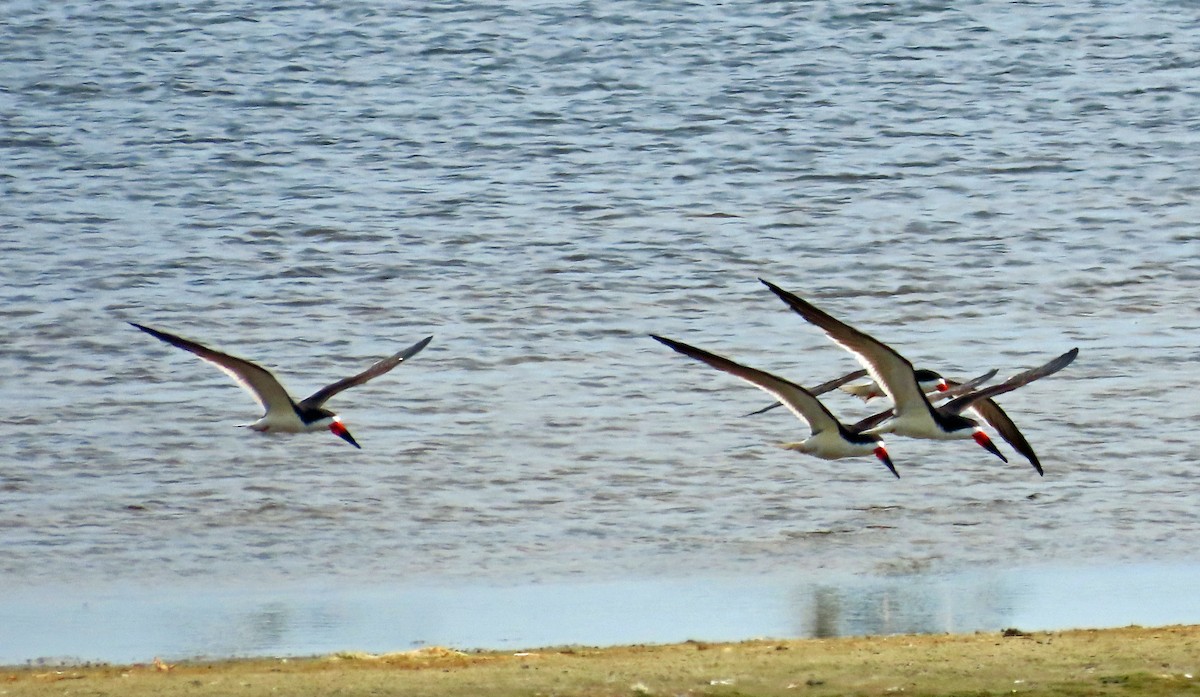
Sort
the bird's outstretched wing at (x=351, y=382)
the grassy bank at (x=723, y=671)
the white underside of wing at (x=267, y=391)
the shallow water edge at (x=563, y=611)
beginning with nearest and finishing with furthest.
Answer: the grassy bank at (x=723, y=671) → the shallow water edge at (x=563, y=611) → the white underside of wing at (x=267, y=391) → the bird's outstretched wing at (x=351, y=382)

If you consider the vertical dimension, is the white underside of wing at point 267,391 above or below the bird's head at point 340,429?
above

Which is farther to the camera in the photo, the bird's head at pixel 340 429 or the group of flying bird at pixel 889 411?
the bird's head at pixel 340 429

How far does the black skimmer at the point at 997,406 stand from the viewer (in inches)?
460

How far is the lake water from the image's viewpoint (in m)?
11.6

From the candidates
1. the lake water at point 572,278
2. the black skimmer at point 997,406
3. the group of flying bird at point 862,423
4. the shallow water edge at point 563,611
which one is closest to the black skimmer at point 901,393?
the group of flying bird at point 862,423

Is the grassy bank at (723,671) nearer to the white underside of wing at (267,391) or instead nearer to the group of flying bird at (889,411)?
the group of flying bird at (889,411)

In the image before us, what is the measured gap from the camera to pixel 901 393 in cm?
1159

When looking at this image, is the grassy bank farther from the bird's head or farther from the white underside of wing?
the bird's head

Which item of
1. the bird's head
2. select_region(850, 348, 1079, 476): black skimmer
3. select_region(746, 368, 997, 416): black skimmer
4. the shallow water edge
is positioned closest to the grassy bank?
the shallow water edge

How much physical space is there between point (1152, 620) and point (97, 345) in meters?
8.40

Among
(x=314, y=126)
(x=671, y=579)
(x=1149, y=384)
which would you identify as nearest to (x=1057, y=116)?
(x=314, y=126)

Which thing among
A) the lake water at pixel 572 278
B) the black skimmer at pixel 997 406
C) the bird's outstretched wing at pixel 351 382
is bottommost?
the lake water at pixel 572 278

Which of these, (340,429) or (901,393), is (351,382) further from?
(901,393)

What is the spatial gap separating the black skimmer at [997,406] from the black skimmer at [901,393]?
10 centimetres
